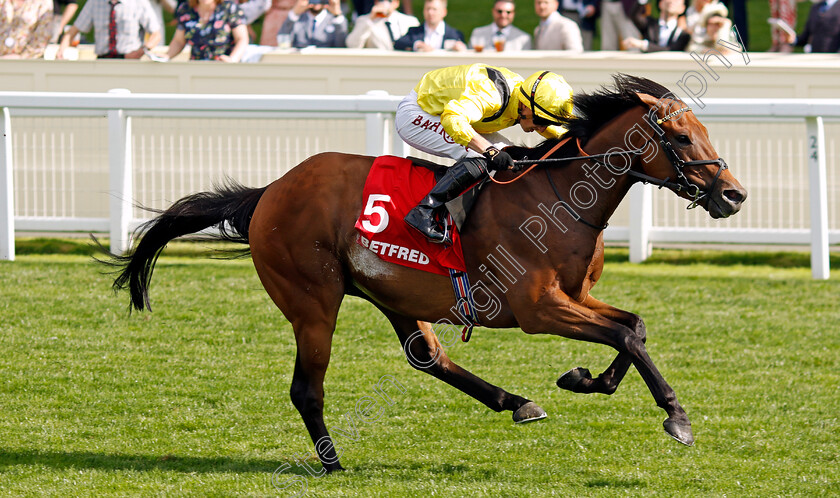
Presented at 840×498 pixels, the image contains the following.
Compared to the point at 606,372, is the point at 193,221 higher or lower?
higher

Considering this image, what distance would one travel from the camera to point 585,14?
11500 mm

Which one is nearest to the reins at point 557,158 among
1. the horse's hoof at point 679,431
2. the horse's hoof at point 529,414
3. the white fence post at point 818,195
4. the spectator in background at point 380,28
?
the horse's hoof at point 529,414

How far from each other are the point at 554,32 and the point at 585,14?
5.16 ft

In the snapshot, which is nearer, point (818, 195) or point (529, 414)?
point (529, 414)

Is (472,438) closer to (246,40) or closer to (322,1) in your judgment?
(246,40)

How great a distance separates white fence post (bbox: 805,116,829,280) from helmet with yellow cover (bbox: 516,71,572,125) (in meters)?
3.83

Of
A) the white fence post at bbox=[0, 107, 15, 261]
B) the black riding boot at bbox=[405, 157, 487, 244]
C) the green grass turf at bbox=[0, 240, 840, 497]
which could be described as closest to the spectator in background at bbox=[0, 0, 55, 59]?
the white fence post at bbox=[0, 107, 15, 261]

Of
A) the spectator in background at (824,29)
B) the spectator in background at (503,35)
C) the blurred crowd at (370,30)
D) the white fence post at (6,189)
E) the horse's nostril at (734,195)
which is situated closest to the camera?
the horse's nostril at (734,195)

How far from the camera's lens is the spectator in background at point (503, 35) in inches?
398

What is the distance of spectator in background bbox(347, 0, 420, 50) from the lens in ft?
34.1

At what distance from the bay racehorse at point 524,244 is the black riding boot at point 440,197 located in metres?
0.13

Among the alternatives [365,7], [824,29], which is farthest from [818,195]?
[365,7]

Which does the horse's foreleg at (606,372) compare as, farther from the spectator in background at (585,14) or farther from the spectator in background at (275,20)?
the spectator in background at (585,14)

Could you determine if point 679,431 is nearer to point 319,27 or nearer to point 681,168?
point 681,168
